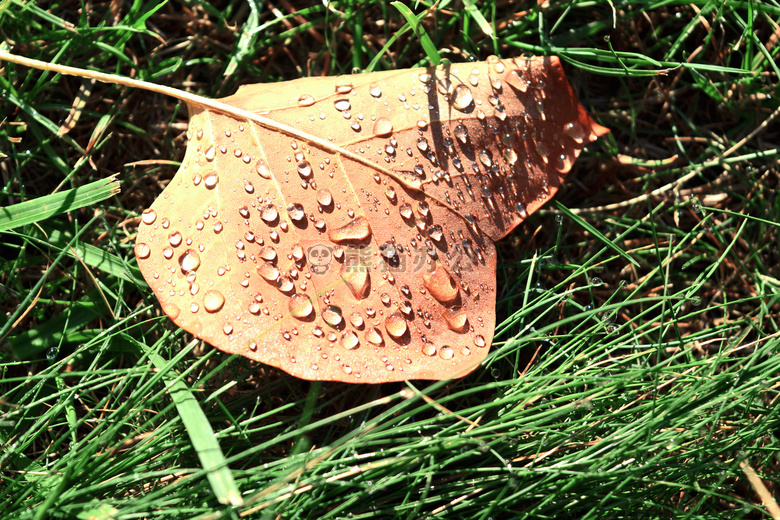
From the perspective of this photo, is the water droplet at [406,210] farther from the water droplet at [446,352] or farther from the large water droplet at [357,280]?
the water droplet at [446,352]

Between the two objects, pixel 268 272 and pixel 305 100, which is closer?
pixel 268 272

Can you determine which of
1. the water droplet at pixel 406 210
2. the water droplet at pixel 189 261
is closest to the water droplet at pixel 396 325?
the water droplet at pixel 406 210

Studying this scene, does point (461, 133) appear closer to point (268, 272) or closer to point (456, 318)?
point (456, 318)

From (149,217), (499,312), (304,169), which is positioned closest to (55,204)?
(149,217)

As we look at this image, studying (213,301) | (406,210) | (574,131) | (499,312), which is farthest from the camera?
(499,312)

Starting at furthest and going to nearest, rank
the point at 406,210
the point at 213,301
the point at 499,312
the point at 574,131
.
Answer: the point at 499,312, the point at 574,131, the point at 406,210, the point at 213,301

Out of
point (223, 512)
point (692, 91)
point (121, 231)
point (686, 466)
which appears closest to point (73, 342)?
point (121, 231)

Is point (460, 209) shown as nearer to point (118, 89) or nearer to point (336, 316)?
point (336, 316)
